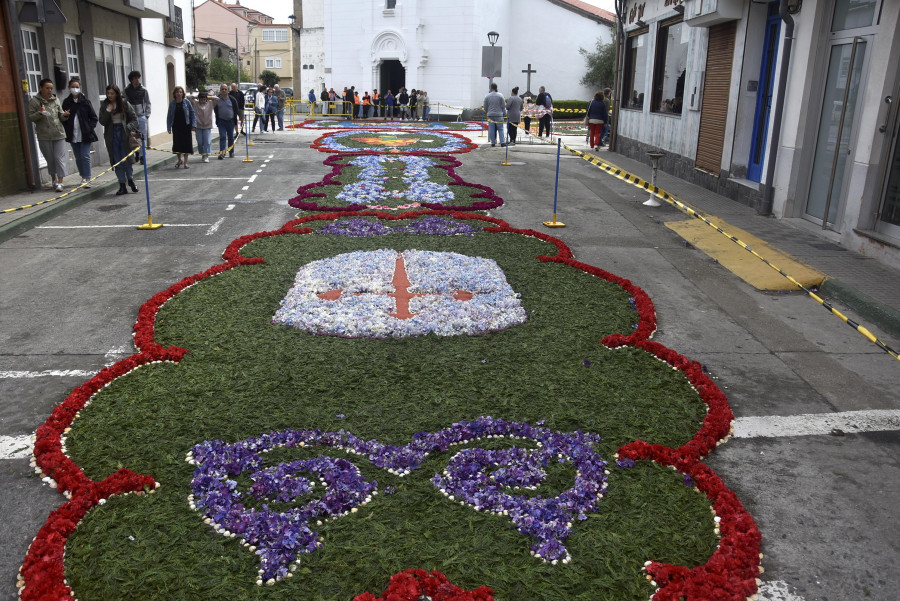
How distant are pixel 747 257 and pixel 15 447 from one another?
875 cm

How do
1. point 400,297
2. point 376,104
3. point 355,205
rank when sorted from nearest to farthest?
point 400,297 < point 355,205 < point 376,104

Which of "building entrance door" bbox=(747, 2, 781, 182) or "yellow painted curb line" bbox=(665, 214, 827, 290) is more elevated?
"building entrance door" bbox=(747, 2, 781, 182)

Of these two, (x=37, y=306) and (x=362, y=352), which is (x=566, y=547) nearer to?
(x=362, y=352)

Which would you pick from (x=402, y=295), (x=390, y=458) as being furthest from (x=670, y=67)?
(x=390, y=458)

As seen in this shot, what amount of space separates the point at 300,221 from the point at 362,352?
19.0 feet

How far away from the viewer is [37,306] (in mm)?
7500

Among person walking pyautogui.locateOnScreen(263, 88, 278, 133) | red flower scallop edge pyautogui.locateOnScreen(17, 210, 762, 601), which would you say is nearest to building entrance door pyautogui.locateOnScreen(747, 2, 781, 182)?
red flower scallop edge pyautogui.locateOnScreen(17, 210, 762, 601)

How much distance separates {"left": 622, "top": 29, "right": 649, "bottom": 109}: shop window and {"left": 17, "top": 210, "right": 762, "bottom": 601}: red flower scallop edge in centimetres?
1666

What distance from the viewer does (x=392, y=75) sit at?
49.1 metres

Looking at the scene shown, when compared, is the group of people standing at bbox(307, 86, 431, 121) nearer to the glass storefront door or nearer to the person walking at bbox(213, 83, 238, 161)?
the person walking at bbox(213, 83, 238, 161)

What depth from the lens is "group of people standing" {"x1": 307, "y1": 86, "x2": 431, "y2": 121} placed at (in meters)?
42.0

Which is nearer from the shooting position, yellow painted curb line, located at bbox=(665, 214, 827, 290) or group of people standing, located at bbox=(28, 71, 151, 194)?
yellow painted curb line, located at bbox=(665, 214, 827, 290)

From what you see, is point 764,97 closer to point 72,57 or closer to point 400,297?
point 400,297

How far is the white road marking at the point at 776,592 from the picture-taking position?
11.1 feet
